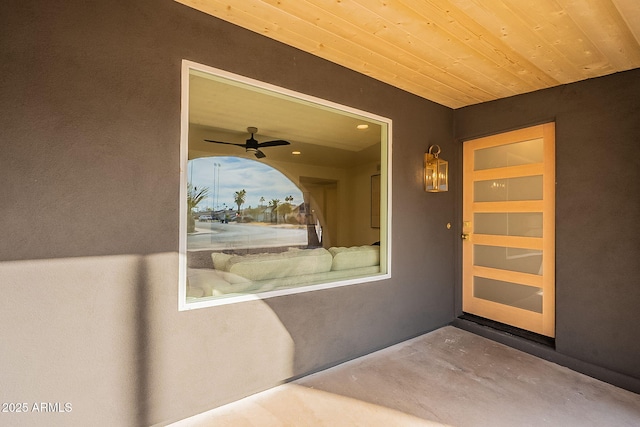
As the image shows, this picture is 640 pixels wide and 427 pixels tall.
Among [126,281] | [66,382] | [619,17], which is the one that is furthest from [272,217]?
[619,17]

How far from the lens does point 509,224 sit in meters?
3.54

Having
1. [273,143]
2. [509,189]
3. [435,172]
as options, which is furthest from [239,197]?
[509,189]

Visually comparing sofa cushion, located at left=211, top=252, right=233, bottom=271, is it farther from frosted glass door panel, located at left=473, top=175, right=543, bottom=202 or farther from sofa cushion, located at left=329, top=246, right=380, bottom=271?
frosted glass door panel, located at left=473, top=175, right=543, bottom=202

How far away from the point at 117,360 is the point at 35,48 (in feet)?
5.66

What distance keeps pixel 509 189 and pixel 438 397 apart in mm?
2337

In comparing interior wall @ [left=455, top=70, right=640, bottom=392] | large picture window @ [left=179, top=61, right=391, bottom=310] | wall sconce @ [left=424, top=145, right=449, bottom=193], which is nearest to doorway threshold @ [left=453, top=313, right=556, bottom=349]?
interior wall @ [left=455, top=70, right=640, bottom=392]

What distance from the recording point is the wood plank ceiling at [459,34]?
1.99 metres

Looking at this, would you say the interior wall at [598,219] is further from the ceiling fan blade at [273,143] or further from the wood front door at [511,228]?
the ceiling fan blade at [273,143]

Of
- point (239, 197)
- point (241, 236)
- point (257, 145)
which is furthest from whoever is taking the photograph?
point (257, 145)

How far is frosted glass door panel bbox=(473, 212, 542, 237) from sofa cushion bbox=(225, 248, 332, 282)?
1.99 m

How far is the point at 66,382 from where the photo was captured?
5.61 feet

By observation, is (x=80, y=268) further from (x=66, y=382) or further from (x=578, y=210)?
(x=578, y=210)

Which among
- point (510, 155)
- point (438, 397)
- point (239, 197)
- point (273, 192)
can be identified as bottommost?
point (438, 397)

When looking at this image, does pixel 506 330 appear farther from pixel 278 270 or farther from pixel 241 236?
pixel 241 236
